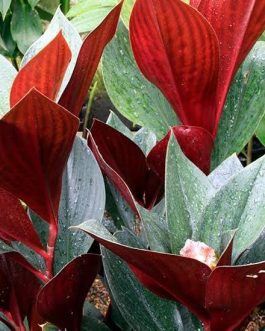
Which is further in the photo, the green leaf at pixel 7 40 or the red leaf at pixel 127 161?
the green leaf at pixel 7 40

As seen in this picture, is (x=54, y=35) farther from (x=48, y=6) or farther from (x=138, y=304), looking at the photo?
(x=48, y=6)

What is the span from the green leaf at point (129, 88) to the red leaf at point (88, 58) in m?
0.19

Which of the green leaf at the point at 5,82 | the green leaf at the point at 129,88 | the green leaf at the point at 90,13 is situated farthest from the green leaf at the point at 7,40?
the green leaf at the point at 5,82

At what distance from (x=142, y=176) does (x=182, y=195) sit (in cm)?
14

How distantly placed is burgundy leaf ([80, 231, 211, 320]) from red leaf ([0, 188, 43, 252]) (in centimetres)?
13

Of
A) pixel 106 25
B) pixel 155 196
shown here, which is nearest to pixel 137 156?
pixel 155 196

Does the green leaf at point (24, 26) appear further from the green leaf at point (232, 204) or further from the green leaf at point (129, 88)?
the green leaf at point (232, 204)

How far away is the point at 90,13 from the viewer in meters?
1.24

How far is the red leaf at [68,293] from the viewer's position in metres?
0.54

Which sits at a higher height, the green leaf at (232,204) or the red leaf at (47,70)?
the red leaf at (47,70)

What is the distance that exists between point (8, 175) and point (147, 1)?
202mm

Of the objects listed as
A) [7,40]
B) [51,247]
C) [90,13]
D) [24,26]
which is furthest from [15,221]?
[7,40]

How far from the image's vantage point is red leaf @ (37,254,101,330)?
1.77 ft

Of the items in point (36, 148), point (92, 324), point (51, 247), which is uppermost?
point (36, 148)
